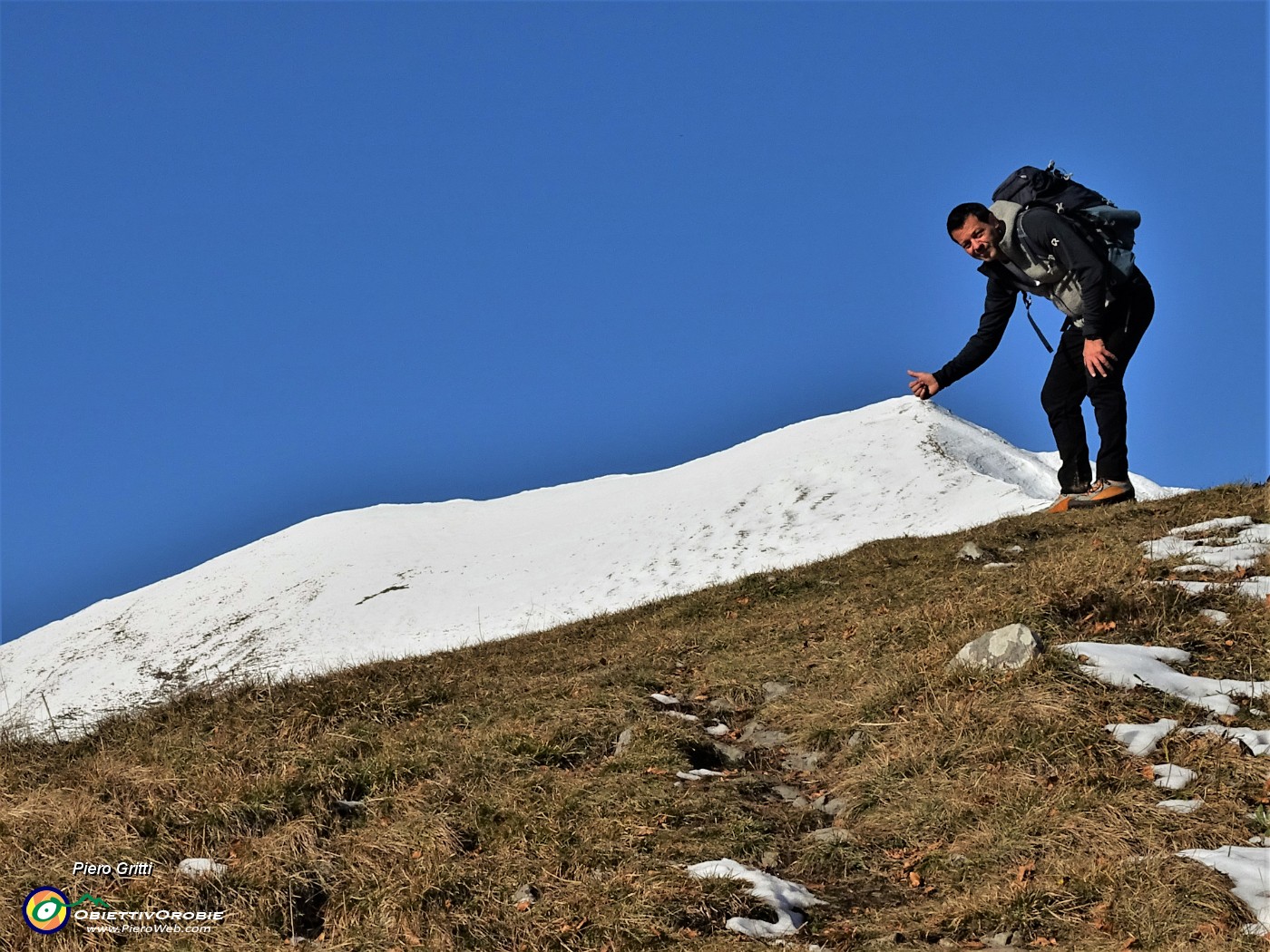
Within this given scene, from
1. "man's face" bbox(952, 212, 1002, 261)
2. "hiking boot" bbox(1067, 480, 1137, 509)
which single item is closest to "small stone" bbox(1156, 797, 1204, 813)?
"man's face" bbox(952, 212, 1002, 261)

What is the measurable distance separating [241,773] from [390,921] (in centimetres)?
226

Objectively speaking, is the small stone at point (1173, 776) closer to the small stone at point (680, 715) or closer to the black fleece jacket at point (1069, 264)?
the small stone at point (680, 715)

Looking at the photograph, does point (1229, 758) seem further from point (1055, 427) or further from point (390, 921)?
point (1055, 427)

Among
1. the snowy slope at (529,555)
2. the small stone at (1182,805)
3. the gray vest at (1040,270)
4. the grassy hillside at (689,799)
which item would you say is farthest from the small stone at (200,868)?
the snowy slope at (529,555)

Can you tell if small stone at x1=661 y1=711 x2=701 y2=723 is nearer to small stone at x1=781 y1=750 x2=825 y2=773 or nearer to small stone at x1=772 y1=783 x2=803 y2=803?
small stone at x1=781 y1=750 x2=825 y2=773

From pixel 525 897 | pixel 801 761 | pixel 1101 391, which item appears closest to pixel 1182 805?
pixel 801 761

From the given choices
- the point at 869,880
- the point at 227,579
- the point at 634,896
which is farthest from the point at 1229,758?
the point at 227,579

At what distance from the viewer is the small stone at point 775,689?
8.98 m

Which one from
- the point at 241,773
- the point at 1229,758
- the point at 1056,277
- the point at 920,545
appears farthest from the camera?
the point at 920,545

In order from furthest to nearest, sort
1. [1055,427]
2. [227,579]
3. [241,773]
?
[227,579] → [1055,427] → [241,773]

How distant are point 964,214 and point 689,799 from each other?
6.98m

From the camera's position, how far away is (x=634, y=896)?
18.8ft

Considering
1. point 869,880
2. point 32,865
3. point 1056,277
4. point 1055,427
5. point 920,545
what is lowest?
point 869,880

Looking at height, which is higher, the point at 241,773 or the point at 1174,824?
the point at 241,773
